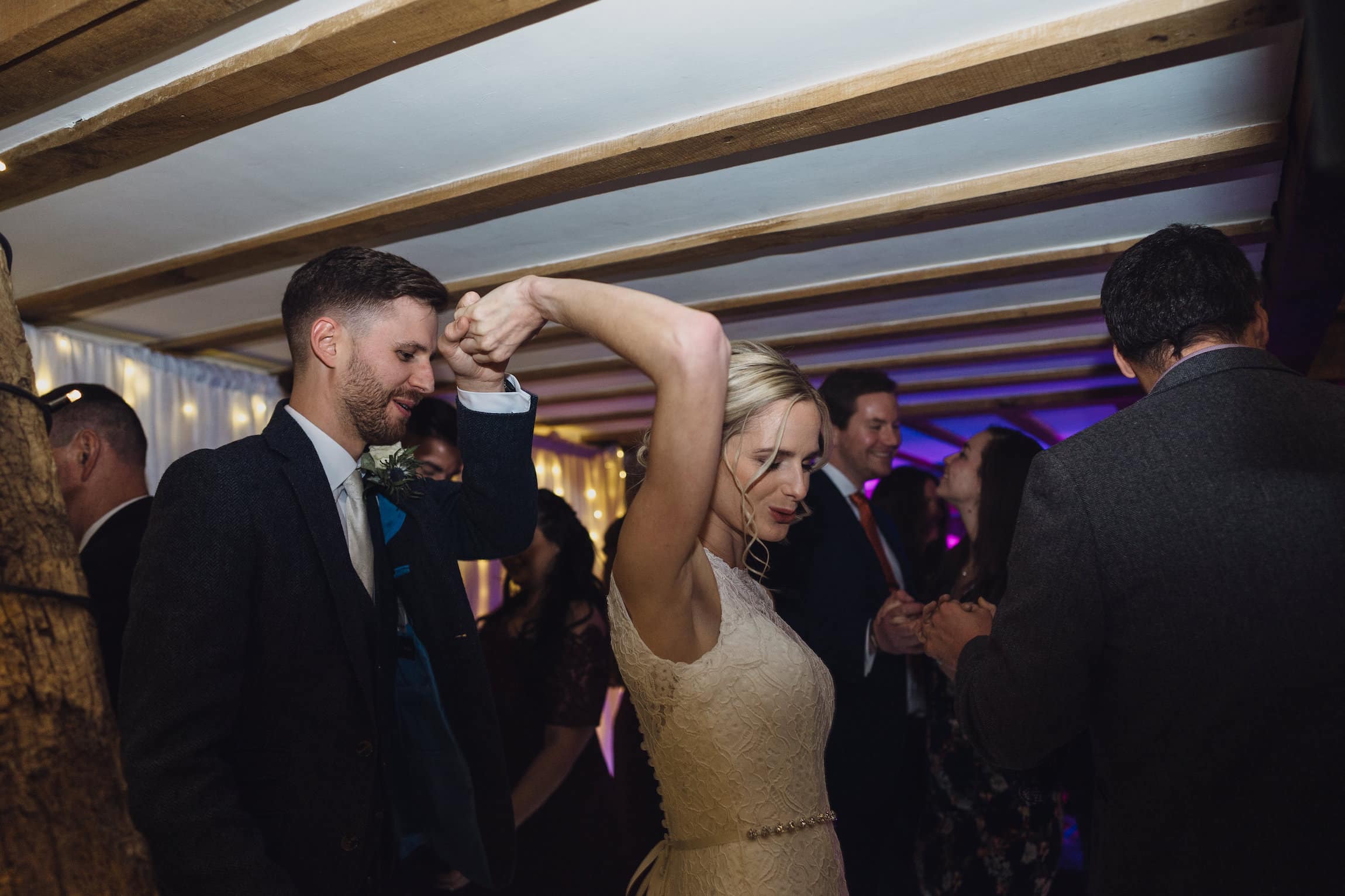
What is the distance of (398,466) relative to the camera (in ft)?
6.40

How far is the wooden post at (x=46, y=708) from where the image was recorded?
893mm

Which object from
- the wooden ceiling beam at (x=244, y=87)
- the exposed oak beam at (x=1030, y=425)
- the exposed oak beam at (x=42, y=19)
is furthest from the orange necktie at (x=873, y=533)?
the exposed oak beam at (x=1030, y=425)

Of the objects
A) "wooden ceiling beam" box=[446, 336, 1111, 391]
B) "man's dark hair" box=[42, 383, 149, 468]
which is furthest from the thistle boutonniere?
"wooden ceiling beam" box=[446, 336, 1111, 391]

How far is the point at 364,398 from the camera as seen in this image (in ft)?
6.27

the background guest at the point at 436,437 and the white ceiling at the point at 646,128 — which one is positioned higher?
the white ceiling at the point at 646,128

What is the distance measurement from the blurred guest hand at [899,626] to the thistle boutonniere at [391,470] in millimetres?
1579

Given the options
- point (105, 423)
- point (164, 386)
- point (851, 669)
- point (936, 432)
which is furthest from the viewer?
point (936, 432)

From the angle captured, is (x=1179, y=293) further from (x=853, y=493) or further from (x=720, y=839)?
(x=853, y=493)

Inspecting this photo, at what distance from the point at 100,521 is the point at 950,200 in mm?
2753

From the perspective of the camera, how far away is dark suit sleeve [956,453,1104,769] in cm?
153

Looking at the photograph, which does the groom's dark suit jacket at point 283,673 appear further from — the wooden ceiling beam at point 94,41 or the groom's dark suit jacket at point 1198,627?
the groom's dark suit jacket at point 1198,627

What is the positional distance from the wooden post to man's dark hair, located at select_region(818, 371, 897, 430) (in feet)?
10.0

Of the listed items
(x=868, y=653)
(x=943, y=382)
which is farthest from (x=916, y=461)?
(x=868, y=653)

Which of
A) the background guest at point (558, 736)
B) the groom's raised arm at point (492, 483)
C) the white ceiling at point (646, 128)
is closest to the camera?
the groom's raised arm at point (492, 483)
